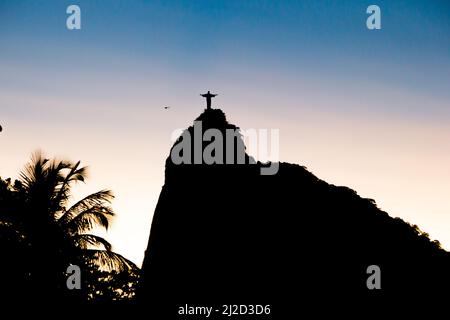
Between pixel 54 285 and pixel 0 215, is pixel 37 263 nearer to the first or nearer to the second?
pixel 54 285

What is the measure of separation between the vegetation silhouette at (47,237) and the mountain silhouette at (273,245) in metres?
1.89

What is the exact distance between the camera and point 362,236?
12.2m

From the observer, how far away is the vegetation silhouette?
13.3 m

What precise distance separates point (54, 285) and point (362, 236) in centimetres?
880

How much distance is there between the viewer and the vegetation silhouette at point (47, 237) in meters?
13.3

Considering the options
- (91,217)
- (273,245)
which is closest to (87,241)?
(91,217)

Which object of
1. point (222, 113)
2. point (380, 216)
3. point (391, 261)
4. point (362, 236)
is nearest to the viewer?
point (391, 261)

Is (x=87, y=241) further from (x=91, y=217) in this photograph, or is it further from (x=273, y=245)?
(x=273, y=245)

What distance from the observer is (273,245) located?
1339 centimetres

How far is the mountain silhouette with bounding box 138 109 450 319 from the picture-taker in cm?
1135

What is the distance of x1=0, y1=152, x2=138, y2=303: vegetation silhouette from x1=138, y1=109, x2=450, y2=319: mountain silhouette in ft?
6.21

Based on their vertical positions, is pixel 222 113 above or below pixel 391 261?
above

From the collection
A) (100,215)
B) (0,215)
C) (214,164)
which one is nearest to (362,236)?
(214,164)

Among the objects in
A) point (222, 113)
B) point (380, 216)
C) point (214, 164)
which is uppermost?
point (222, 113)
